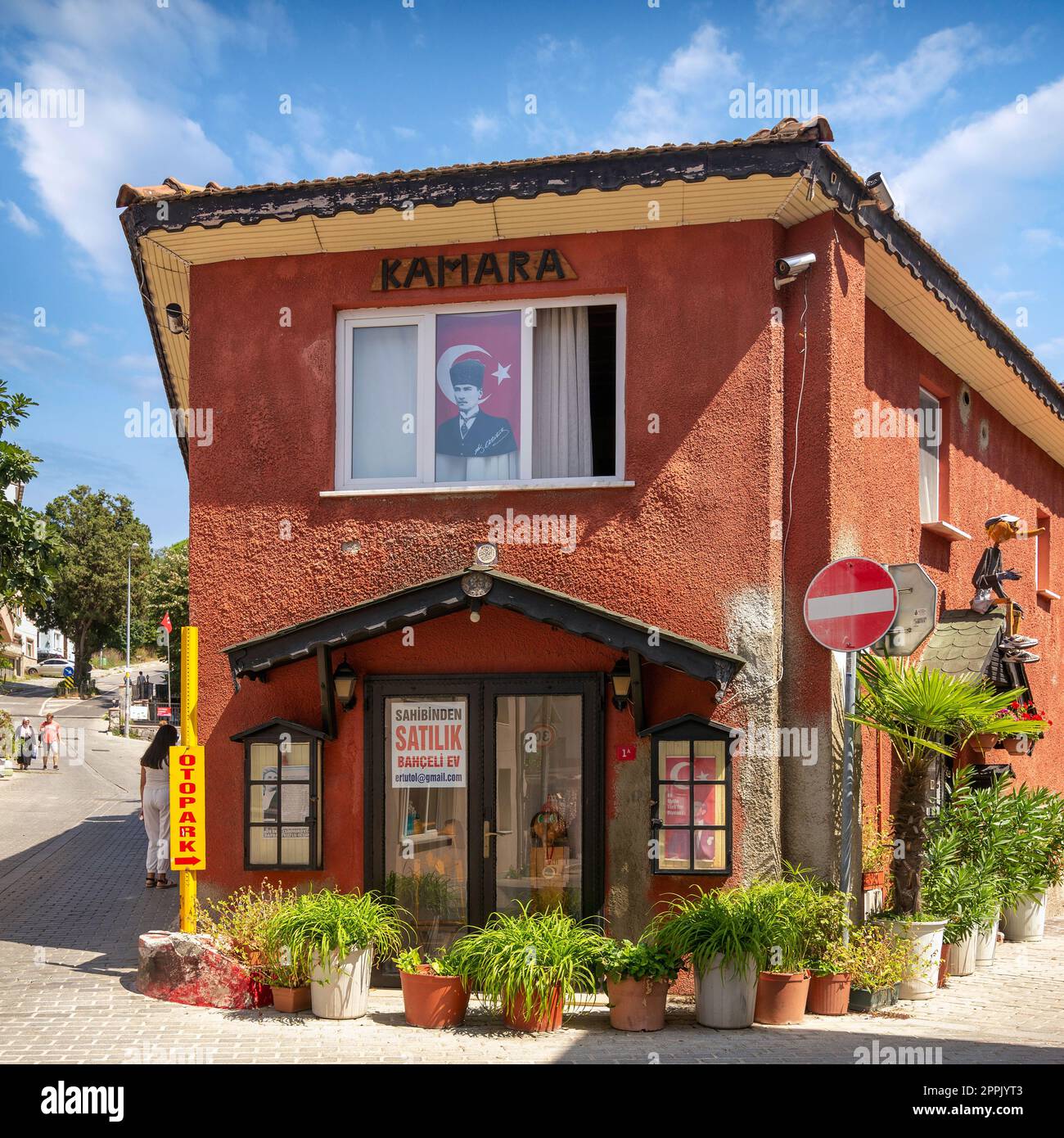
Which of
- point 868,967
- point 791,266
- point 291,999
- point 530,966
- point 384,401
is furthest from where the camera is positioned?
point 384,401

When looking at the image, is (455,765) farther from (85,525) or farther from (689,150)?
(85,525)

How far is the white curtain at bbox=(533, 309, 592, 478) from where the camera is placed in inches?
399

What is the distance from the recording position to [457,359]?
33.5 ft

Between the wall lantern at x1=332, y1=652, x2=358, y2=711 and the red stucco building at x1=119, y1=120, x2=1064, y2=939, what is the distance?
4 centimetres

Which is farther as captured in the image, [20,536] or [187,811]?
[20,536]

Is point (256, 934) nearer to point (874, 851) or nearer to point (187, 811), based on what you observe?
point (187, 811)

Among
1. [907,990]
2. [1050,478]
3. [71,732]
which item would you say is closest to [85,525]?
[71,732]

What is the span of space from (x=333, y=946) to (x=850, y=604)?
4.21 meters

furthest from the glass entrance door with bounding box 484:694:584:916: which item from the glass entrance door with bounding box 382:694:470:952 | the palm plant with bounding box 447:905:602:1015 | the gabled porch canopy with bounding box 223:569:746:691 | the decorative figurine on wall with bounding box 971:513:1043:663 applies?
the decorative figurine on wall with bounding box 971:513:1043:663

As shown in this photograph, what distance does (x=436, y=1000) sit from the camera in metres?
8.11

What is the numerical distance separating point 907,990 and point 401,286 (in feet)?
22.5

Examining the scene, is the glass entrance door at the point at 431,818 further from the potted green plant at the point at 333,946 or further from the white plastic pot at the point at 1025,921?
the white plastic pot at the point at 1025,921

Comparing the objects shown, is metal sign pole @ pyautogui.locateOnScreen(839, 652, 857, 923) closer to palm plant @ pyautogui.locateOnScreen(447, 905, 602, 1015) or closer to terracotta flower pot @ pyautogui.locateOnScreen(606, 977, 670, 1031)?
terracotta flower pot @ pyautogui.locateOnScreen(606, 977, 670, 1031)

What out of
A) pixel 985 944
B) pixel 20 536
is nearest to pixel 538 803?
pixel 985 944
